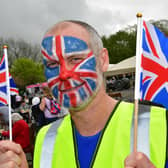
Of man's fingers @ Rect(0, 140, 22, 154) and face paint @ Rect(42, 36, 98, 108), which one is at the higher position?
face paint @ Rect(42, 36, 98, 108)

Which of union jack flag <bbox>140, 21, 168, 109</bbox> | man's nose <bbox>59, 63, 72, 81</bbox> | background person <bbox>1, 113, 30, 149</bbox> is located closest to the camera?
man's nose <bbox>59, 63, 72, 81</bbox>

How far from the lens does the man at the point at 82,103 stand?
1680 millimetres

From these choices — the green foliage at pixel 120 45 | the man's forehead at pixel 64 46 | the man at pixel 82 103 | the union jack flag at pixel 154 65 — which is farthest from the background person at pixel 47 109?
the green foliage at pixel 120 45

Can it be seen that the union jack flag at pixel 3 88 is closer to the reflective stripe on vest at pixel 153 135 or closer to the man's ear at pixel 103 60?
the man's ear at pixel 103 60

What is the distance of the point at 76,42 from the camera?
5.66ft

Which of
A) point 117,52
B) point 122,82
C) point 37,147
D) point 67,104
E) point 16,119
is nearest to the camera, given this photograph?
point 67,104

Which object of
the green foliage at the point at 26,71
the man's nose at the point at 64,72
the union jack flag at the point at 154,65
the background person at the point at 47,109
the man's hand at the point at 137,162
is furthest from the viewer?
the green foliage at the point at 26,71

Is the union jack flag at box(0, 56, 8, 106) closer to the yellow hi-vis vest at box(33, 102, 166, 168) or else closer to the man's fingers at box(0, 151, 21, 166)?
the yellow hi-vis vest at box(33, 102, 166, 168)

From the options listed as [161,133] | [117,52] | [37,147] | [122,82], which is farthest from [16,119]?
[117,52]

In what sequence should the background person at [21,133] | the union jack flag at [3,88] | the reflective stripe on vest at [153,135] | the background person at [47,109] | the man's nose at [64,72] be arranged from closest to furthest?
the reflective stripe on vest at [153,135] → the man's nose at [64,72] → the union jack flag at [3,88] → the background person at [21,133] → the background person at [47,109]

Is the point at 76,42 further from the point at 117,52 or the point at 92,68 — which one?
the point at 117,52

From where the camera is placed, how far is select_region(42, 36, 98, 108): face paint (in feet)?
5.52

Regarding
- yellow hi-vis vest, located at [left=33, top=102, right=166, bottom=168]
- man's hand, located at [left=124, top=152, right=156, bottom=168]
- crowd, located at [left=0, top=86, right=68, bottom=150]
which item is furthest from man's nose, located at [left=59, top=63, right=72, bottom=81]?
crowd, located at [left=0, top=86, right=68, bottom=150]

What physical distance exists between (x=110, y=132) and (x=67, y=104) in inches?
11.0
